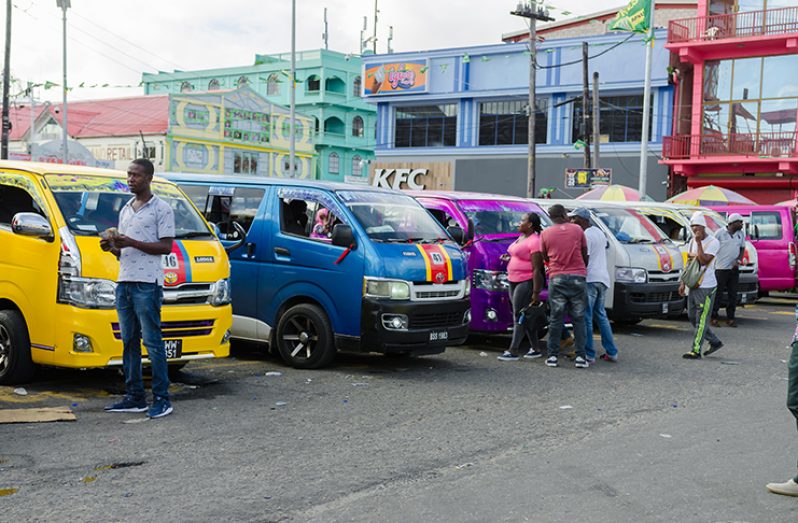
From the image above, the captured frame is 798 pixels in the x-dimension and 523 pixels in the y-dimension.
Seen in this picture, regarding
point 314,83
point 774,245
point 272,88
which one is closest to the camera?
point 774,245

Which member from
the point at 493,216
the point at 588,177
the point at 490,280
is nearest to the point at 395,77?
the point at 588,177

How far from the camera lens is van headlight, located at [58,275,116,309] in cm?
796

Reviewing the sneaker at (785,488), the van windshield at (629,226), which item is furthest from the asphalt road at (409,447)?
the van windshield at (629,226)

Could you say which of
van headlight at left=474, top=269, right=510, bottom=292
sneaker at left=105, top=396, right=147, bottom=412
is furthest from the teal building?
sneaker at left=105, top=396, right=147, bottom=412

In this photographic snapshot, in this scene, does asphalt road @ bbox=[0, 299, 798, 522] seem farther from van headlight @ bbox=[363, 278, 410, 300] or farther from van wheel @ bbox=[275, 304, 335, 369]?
van headlight @ bbox=[363, 278, 410, 300]

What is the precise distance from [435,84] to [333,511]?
119 ft

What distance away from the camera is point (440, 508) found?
17.2ft

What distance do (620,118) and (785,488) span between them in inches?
1253

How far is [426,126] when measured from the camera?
41.4 m

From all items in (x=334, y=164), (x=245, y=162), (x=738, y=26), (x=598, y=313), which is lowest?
(x=598, y=313)

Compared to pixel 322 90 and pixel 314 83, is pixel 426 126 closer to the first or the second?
pixel 322 90

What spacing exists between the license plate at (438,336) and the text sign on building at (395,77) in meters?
31.4

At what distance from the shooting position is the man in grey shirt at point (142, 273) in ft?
23.7

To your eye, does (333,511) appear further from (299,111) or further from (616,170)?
(299,111)
